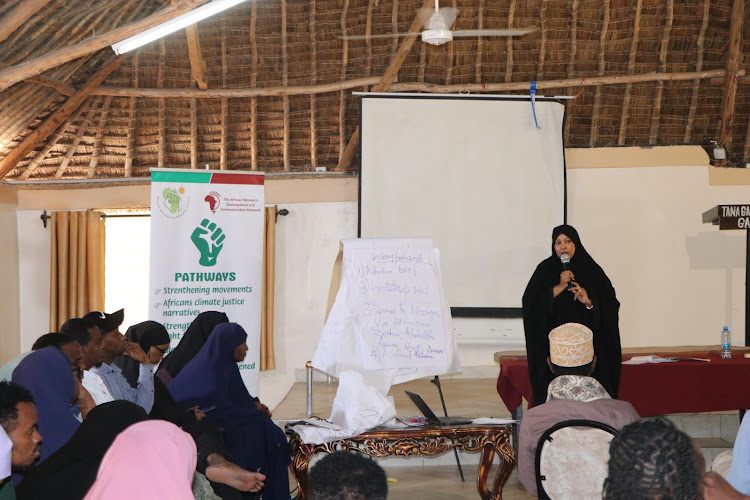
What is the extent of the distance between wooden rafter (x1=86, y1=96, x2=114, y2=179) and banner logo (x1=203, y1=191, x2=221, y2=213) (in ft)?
9.51

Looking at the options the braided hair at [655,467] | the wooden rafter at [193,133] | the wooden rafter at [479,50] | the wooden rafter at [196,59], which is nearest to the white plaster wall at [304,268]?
the wooden rafter at [193,133]

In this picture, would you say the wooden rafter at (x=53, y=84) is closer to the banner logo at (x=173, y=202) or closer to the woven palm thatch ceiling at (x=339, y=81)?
the woven palm thatch ceiling at (x=339, y=81)

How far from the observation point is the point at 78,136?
344 inches

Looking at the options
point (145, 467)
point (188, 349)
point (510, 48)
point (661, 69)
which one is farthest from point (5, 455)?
point (661, 69)

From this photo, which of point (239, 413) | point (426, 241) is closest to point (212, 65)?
point (426, 241)

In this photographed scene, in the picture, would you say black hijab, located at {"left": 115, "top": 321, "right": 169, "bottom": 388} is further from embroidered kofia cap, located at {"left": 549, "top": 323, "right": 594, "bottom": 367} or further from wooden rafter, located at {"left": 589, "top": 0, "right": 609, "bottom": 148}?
wooden rafter, located at {"left": 589, "top": 0, "right": 609, "bottom": 148}

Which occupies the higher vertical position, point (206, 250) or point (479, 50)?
point (479, 50)

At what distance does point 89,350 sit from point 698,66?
Answer: 688 centimetres

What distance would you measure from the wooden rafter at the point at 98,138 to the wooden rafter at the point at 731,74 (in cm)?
626

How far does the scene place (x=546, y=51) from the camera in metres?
8.45

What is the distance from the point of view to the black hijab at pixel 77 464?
7.99 ft

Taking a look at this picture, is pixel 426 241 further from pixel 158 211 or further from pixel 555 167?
pixel 555 167

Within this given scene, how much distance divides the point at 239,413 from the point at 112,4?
4589mm

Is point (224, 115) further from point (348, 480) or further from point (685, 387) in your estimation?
point (348, 480)
